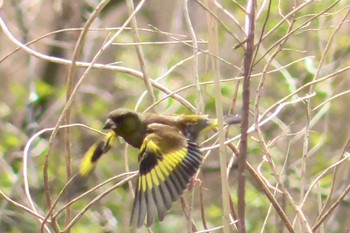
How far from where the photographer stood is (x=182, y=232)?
15.9 feet

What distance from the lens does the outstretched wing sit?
2.15 m

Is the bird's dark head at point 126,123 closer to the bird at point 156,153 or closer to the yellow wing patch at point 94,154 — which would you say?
the bird at point 156,153

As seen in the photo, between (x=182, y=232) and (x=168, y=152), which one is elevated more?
(x=168, y=152)

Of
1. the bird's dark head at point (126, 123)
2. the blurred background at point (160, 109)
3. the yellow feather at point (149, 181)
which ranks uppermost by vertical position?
the bird's dark head at point (126, 123)

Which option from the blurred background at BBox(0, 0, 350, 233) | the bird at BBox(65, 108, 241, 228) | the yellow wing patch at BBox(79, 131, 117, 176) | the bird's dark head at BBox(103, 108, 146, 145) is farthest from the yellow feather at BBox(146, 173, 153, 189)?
the blurred background at BBox(0, 0, 350, 233)

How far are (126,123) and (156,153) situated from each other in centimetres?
16

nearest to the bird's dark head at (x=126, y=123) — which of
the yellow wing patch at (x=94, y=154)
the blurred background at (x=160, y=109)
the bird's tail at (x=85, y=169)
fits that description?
the yellow wing patch at (x=94, y=154)

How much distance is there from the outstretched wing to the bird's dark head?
0.04 meters

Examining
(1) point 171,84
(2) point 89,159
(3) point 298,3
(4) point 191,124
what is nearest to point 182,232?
(1) point 171,84

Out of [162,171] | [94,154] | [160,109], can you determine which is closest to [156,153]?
[162,171]

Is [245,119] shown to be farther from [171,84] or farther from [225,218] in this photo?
[171,84]

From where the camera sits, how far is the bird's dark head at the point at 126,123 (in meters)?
2.63

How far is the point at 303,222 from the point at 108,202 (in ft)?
10.3

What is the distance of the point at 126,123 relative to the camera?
2.64 m
